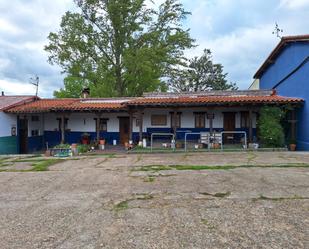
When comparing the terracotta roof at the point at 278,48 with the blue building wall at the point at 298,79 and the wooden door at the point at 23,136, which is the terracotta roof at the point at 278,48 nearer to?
the blue building wall at the point at 298,79

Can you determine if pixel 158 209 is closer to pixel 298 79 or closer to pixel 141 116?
pixel 141 116

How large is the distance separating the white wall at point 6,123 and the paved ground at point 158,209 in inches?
369

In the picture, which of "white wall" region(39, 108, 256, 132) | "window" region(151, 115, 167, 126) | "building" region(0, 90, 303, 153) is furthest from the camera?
"window" region(151, 115, 167, 126)

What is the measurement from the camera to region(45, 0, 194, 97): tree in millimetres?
28094

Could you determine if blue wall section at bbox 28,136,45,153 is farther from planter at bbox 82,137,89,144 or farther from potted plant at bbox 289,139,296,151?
potted plant at bbox 289,139,296,151

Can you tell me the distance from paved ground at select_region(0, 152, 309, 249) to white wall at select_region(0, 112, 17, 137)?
938 centimetres

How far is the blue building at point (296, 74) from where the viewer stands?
15.4 metres

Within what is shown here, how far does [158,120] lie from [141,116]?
1887 millimetres

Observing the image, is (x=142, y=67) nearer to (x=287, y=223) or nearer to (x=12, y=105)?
(x=12, y=105)

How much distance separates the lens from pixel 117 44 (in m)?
28.7

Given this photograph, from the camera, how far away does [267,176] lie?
8.71 m

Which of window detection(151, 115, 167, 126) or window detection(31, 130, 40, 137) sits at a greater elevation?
window detection(151, 115, 167, 126)

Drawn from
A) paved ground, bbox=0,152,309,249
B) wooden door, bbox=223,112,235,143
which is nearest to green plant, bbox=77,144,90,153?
paved ground, bbox=0,152,309,249

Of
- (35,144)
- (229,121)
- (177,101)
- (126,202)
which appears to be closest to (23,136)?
(35,144)
